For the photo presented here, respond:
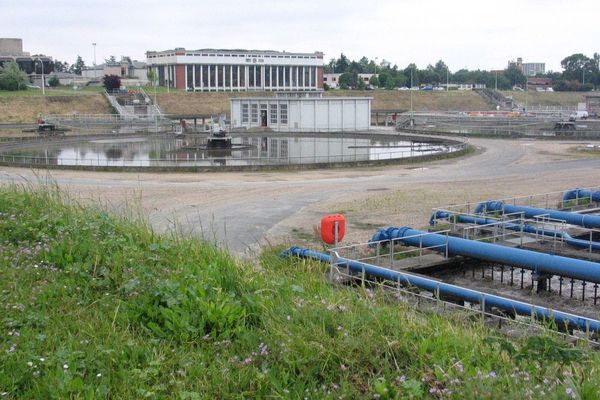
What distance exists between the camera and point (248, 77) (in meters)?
130

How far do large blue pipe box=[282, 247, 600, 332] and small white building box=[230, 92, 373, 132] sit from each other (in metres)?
50.3

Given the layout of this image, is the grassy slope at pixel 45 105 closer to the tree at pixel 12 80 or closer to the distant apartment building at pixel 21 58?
the tree at pixel 12 80

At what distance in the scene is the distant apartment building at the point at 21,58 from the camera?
448 feet

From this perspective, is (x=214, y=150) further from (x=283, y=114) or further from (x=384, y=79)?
(x=384, y=79)

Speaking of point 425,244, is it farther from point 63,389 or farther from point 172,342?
point 63,389

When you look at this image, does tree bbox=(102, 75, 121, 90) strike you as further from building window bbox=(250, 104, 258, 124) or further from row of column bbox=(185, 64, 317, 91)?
building window bbox=(250, 104, 258, 124)

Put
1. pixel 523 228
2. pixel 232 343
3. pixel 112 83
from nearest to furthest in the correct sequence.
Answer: pixel 232 343 < pixel 523 228 < pixel 112 83

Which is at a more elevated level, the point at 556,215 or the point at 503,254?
the point at 556,215

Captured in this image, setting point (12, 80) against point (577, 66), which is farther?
point (577, 66)

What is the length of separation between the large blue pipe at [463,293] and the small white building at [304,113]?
5031 cm

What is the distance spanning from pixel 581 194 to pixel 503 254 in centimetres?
1026

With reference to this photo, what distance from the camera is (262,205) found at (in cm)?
2352

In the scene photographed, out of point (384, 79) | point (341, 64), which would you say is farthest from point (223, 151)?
point (341, 64)

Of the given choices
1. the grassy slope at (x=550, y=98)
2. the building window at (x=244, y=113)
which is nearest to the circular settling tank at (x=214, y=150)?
the building window at (x=244, y=113)
